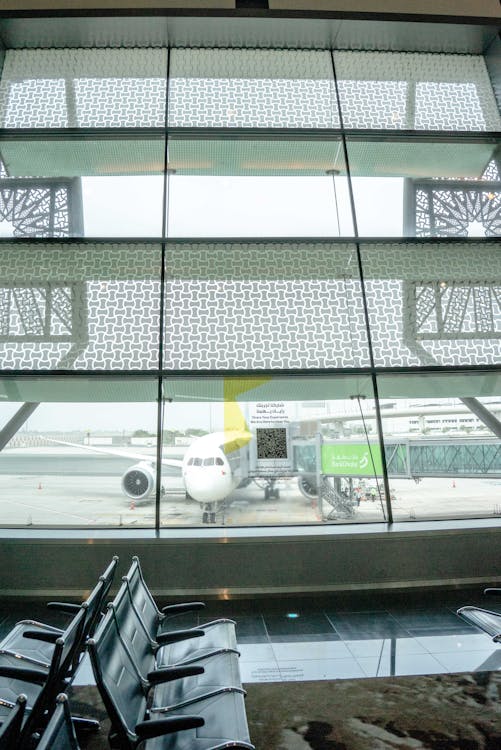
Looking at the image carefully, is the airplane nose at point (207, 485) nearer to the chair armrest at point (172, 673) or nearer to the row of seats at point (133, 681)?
the row of seats at point (133, 681)

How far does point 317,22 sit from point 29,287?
14.9 ft

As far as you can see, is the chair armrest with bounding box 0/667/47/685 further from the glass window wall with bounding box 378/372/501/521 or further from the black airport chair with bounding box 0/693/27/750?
the glass window wall with bounding box 378/372/501/521

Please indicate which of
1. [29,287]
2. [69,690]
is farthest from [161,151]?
[69,690]

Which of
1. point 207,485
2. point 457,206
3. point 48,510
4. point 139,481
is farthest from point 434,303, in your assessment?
point 48,510

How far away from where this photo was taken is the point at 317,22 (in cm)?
579

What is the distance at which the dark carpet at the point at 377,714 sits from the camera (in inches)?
68.6

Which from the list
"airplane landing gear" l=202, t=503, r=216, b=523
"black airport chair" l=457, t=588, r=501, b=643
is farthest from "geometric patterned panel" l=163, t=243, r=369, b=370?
"black airport chair" l=457, t=588, r=501, b=643

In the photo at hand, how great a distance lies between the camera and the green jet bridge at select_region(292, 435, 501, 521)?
4945mm

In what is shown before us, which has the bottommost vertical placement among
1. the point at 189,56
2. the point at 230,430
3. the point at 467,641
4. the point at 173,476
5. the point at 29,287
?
the point at 467,641

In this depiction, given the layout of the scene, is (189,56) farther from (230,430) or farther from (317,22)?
(230,430)

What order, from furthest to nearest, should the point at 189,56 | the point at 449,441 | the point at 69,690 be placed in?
the point at 189,56 < the point at 449,441 < the point at 69,690

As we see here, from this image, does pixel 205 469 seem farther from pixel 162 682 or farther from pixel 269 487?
pixel 162 682

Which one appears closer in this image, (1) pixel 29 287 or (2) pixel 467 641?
(2) pixel 467 641

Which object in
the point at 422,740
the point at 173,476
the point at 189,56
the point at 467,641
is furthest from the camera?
the point at 189,56
